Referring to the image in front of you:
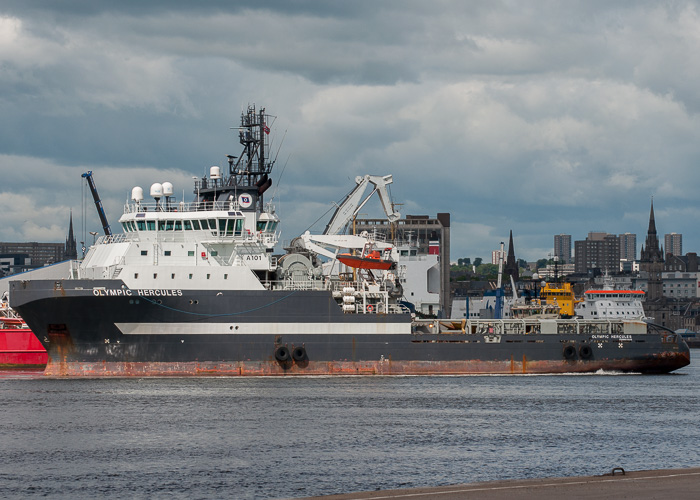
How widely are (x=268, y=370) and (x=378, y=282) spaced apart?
22.7 feet

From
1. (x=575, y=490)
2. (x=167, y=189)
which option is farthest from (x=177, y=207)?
(x=575, y=490)

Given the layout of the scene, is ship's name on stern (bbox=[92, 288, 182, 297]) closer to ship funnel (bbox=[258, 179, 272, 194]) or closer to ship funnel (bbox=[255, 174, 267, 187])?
ship funnel (bbox=[258, 179, 272, 194])

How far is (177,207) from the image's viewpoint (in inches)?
1847

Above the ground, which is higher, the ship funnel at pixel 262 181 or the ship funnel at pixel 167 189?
the ship funnel at pixel 262 181

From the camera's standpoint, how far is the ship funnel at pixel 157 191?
4691 centimetres

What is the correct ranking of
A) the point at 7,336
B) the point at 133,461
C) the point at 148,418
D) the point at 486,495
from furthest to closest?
1. the point at 7,336
2. the point at 148,418
3. the point at 133,461
4. the point at 486,495

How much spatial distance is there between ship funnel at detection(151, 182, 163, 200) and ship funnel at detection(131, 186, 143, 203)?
779 mm

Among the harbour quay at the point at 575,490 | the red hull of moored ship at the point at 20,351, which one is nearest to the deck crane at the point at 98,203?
the red hull of moored ship at the point at 20,351

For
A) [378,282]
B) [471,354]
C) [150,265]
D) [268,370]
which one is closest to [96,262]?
[150,265]

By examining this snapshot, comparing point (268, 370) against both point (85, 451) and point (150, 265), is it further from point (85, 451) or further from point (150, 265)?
point (85, 451)

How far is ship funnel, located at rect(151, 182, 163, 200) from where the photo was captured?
46906 millimetres

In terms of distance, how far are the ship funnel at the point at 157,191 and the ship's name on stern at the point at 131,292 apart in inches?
229

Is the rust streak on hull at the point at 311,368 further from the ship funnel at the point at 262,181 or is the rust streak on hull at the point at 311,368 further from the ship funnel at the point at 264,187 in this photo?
the ship funnel at the point at 262,181

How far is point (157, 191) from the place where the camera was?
154ft
